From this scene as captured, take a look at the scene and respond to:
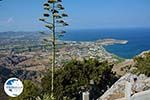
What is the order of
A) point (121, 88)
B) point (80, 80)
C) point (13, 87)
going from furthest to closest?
point (80, 80) < point (121, 88) < point (13, 87)

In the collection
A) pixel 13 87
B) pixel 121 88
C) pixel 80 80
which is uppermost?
pixel 13 87

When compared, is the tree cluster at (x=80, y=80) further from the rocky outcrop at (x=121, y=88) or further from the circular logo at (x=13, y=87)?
the circular logo at (x=13, y=87)

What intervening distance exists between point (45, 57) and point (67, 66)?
2033 inches

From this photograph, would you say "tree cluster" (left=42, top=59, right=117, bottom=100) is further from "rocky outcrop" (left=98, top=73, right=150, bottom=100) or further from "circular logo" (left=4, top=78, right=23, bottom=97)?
"circular logo" (left=4, top=78, right=23, bottom=97)

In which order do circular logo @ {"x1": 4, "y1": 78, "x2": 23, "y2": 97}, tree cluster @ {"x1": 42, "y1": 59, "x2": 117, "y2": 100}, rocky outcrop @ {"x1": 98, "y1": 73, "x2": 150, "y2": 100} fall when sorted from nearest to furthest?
1. circular logo @ {"x1": 4, "y1": 78, "x2": 23, "y2": 97}
2. rocky outcrop @ {"x1": 98, "y1": 73, "x2": 150, "y2": 100}
3. tree cluster @ {"x1": 42, "y1": 59, "x2": 117, "y2": 100}

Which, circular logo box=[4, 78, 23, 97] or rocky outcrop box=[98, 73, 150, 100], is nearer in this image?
circular logo box=[4, 78, 23, 97]

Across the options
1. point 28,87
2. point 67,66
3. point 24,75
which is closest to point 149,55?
point 67,66

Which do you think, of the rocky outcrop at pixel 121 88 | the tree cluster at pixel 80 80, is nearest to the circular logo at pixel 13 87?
the rocky outcrop at pixel 121 88

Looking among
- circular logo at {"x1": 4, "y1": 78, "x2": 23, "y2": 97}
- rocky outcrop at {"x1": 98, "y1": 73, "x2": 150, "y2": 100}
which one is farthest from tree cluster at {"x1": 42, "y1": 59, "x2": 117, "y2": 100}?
circular logo at {"x1": 4, "y1": 78, "x2": 23, "y2": 97}

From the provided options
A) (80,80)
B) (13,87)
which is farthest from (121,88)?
(13,87)

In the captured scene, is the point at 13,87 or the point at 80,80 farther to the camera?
the point at 80,80

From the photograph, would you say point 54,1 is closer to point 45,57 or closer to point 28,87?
point 28,87

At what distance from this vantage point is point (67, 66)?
753 inches

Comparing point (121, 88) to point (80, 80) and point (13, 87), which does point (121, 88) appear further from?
point (13, 87)
